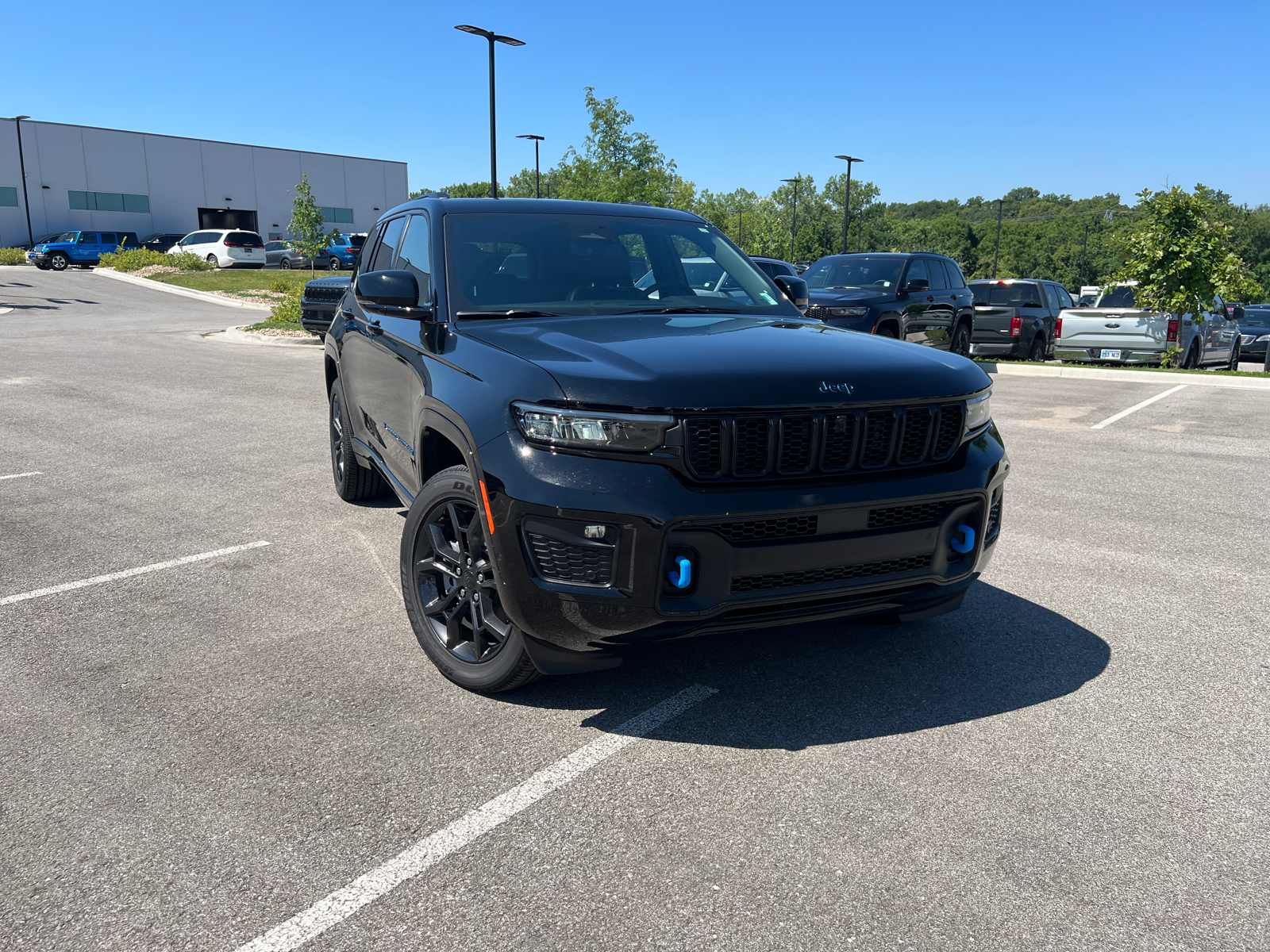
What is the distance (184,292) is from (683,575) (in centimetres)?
3521

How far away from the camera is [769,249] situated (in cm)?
10194

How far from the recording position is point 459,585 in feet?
11.7

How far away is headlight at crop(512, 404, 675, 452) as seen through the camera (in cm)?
296

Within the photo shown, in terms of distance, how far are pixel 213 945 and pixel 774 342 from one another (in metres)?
2.54

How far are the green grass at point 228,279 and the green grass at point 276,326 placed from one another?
10077 mm

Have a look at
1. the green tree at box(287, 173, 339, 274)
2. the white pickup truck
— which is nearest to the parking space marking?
the white pickup truck

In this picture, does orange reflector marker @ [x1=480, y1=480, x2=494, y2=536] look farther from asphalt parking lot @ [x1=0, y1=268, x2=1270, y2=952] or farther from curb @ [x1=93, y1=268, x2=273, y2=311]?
curb @ [x1=93, y1=268, x2=273, y2=311]

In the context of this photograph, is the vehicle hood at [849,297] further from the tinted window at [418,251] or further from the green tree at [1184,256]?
the tinted window at [418,251]

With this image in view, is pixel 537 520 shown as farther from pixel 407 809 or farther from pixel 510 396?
pixel 407 809

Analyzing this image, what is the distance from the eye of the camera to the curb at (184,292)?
29.9 meters

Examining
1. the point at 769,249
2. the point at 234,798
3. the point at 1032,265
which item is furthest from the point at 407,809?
the point at 1032,265

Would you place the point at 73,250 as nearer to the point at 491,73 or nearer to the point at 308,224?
the point at 308,224

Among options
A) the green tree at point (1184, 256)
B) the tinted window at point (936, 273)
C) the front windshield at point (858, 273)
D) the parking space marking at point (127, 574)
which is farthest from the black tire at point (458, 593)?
the green tree at point (1184, 256)

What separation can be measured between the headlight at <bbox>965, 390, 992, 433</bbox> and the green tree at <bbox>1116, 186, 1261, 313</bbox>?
15405mm
